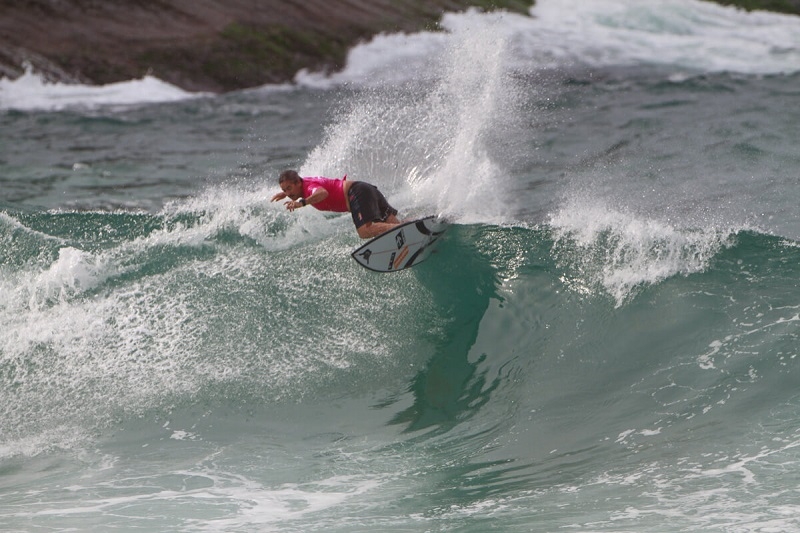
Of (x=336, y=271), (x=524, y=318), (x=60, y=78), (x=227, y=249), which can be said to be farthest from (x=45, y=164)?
(x=524, y=318)

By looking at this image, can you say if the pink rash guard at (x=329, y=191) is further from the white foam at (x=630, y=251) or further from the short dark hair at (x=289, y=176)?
the white foam at (x=630, y=251)

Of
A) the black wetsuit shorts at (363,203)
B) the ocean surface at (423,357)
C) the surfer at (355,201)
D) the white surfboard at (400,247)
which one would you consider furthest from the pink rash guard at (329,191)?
the ocean surface at (423,357)

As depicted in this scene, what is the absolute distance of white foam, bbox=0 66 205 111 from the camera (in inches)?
1069

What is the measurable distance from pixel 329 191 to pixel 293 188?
0.49 meters

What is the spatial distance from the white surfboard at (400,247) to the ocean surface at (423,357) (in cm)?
33

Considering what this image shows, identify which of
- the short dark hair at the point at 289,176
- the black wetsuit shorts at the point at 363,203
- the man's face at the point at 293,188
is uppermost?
the short dark hair at the point at 289,176

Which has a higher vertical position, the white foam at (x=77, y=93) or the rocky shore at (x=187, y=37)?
the rocky shore at (x=187, y=37)

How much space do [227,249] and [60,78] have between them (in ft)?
63.4

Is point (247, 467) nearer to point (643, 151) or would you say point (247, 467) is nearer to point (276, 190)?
point (276, 190)

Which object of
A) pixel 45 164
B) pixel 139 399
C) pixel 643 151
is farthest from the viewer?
pixel 45 164

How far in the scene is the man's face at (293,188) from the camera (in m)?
9.77

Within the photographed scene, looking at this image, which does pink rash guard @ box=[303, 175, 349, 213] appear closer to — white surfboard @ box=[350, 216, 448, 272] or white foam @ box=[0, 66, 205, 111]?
white surfboard @ box=[350, 216, 448, 272]

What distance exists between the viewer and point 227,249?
38.5ft

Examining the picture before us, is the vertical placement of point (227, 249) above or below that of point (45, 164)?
below
